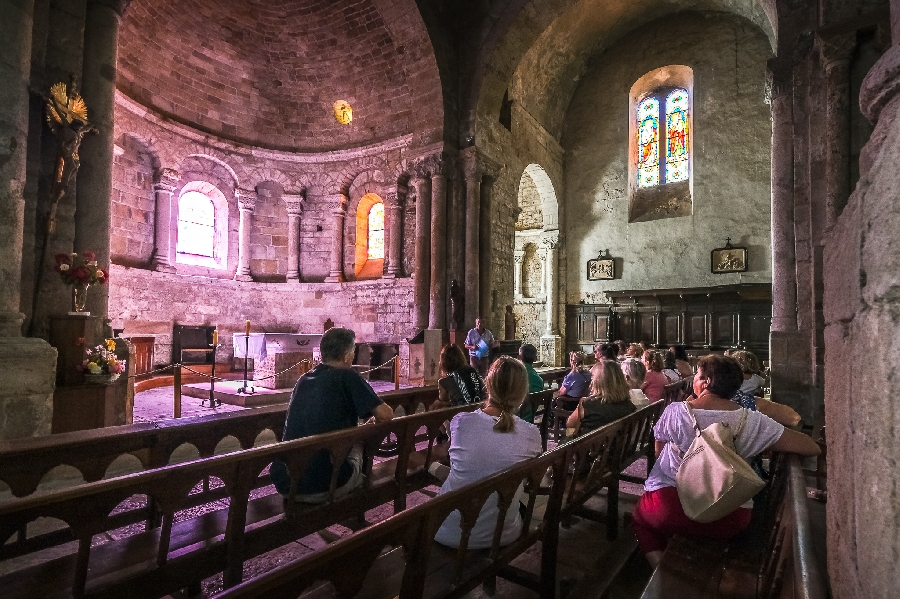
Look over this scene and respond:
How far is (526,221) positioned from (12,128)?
14190 millimetres

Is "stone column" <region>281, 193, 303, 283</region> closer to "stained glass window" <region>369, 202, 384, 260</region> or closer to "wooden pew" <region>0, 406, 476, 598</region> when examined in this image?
"stained glass window" <region>369, 202, 384, 260</region>

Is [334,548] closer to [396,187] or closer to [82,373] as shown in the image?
[82,373]

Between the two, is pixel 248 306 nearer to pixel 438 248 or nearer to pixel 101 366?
pixel 438 248

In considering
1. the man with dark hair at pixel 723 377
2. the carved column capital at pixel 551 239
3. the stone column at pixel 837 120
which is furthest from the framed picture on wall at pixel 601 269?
the man with dark hair at pixel 723 377

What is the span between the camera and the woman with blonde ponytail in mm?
2438

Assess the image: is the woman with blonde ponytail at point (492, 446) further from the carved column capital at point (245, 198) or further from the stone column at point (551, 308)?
the stone column at point (551, 308)

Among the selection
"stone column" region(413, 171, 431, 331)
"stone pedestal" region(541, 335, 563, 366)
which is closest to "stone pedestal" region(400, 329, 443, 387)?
"stone column" region(413, 171, 431, 331)

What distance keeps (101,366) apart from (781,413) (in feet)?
21.2

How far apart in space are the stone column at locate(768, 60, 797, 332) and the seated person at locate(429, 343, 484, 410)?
219 inches

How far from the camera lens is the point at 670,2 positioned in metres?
14.2

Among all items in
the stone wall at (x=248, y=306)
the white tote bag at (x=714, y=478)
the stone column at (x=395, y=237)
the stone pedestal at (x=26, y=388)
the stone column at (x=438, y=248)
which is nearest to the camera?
the white tote bag at (x=714, y=478)

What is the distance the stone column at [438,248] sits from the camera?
37.6ft

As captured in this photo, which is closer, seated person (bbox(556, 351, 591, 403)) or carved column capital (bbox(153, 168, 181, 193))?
seated person (bbox(556, 351, 591, 403))

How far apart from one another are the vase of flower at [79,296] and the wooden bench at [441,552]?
532 centimetres
